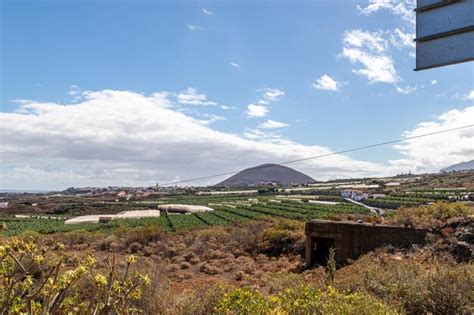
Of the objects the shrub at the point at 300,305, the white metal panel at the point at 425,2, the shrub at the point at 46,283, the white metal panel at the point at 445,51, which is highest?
the white metal panel at the point at 425,2

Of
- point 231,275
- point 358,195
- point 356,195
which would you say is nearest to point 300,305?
point 231,275

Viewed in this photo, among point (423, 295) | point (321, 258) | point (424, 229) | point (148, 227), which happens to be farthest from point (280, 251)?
point (423, 295)

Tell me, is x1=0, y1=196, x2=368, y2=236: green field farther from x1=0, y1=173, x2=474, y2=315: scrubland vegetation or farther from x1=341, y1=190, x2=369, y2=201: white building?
x1=341, y1=190, x2=369, y2=201: white building

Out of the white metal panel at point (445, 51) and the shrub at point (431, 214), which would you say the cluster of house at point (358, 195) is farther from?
the white metal panel at point (445, 51)

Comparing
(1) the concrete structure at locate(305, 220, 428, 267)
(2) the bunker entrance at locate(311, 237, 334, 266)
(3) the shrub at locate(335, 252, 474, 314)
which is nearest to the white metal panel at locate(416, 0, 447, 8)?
(3) the shrub at locate(335, 252, 474, 314)

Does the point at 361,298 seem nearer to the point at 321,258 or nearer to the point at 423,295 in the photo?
the point at 423,295

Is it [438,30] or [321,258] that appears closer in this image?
[438,30]

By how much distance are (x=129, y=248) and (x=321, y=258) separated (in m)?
14.8

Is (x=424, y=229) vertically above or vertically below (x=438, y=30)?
below

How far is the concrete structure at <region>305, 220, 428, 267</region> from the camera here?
58.4ft

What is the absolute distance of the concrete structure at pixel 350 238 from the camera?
17812 millimetres

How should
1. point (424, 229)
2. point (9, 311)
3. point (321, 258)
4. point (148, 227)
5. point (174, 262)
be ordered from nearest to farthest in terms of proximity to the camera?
point (9, 311)
point (424, 229)
point (321, 258)
point (174, 262)
point (148, 227)

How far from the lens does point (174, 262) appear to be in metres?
24.6

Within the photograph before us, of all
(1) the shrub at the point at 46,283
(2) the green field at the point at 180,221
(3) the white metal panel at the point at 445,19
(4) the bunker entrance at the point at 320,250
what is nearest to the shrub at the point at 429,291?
(3) the white metal panel at the point at 445,19
